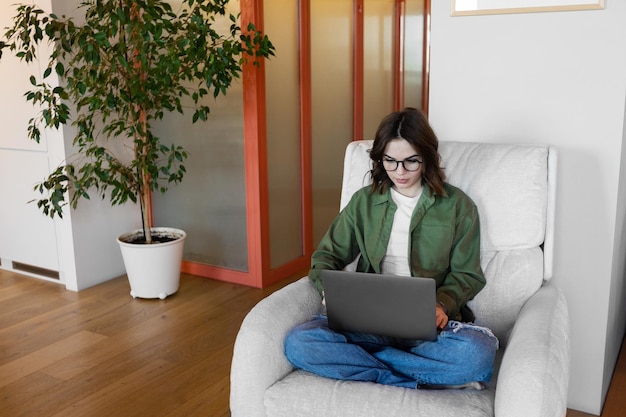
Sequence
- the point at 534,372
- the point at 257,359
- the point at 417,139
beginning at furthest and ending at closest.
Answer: the point at 417,139 < the point at 257,359 < the point at 534,372

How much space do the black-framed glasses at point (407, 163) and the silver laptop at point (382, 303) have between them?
42cm

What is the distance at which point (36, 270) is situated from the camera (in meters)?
3.81

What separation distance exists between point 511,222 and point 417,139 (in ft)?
1.20

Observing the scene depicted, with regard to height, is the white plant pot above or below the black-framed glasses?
below

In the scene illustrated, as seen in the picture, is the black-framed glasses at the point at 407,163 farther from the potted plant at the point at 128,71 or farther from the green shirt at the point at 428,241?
the potted plant at the point at 128,71

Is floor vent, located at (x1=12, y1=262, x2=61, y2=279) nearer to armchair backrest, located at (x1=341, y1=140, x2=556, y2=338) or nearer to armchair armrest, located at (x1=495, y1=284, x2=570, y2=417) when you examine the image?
armchair backrest, located at (x1=341, y1=140, x2=556, y2=338)

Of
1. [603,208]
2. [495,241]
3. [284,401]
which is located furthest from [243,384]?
[603,208]

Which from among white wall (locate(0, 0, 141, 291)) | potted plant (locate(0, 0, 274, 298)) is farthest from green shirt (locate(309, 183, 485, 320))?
white wall (locate(0, 0, 141, 291))

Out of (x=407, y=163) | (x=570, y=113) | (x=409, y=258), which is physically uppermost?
(x=570, y=113)

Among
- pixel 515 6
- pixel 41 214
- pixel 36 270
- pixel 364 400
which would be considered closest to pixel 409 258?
pixel 364 400

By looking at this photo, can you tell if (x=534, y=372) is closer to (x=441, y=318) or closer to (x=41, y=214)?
(x=441, y=318)

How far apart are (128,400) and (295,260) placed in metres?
1.62

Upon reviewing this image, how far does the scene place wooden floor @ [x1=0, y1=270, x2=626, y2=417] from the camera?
7.80 feet

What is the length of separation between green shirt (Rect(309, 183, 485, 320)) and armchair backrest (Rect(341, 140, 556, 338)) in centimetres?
6
